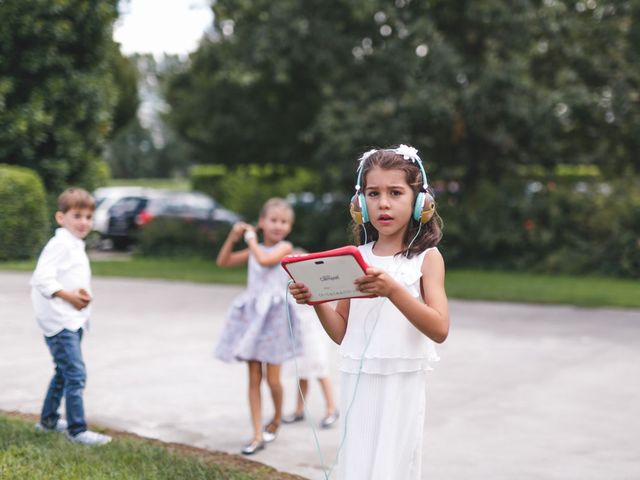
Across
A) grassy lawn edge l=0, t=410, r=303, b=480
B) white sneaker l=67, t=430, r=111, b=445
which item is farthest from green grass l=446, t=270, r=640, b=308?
white sneaker l=67, t=430, r=111, b=445

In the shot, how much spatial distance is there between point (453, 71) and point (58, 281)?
11546 millimetres

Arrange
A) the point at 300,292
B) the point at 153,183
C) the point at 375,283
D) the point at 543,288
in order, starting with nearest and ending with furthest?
the point at 375,283
the point at 300,292
the point at 543,288
the point at 153,183

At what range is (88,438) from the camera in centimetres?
538

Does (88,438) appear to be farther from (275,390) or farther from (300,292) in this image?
(300,292)

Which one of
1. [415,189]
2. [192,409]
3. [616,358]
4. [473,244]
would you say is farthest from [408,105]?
[415,189]

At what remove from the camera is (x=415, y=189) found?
3414mm

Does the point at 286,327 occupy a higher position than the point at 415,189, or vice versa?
the point at 415,189

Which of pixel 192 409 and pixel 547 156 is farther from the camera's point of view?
pixel 547 156

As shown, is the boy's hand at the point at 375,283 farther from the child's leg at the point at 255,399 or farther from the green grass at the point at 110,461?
the child's leg at the point at 255,399

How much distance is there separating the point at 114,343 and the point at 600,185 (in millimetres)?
11617

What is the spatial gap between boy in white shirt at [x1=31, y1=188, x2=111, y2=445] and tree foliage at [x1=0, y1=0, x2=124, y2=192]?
2.63m

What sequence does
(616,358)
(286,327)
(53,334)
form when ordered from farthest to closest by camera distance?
1. (616,358)
2. (286,327)
3. (53,334)

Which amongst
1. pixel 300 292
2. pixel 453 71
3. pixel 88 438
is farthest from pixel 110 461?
pixel 453 71

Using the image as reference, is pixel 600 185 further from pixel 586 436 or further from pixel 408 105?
pixel 586 436
